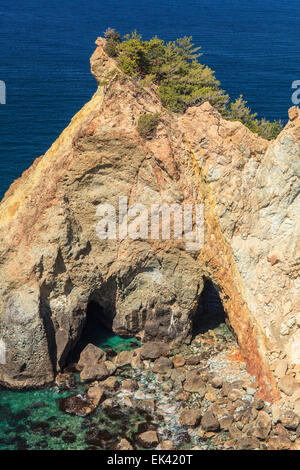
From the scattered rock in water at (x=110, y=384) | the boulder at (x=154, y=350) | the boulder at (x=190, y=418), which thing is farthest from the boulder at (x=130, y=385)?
the boulder at (x=190, y=418)

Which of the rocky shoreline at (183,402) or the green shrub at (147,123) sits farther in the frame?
the green shrub at (147,123)

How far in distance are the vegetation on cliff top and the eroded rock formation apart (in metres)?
1.05

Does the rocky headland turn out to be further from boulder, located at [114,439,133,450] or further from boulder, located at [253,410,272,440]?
boulder, located at [114,439,133,450]

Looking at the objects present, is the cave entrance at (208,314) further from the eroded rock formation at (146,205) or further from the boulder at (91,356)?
the boulder at (91,356)

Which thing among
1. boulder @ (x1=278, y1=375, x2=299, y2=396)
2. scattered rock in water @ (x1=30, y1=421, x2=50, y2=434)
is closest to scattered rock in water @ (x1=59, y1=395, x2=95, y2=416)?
scattered rock in water @ (x1=30, y1=421, x2=50, y2=434)

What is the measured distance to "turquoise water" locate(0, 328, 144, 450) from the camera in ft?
90.7

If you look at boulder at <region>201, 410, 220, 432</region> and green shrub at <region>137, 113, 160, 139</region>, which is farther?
green shrub at <region>137, 113, 160, 139</region>

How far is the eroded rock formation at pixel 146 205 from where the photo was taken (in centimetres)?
3084

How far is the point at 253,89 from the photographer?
85000mm

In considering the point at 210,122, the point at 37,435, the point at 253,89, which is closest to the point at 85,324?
the point at 37,435

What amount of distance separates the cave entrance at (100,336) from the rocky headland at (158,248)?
3.11 feet

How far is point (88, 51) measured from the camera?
107188 mm
